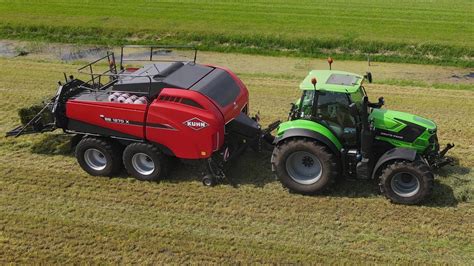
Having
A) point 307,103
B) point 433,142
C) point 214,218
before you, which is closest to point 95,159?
point 214,218

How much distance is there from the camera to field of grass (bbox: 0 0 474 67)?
834 inches

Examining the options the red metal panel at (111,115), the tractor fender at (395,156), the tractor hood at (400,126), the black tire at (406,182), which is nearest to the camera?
the black tire at (406,182)

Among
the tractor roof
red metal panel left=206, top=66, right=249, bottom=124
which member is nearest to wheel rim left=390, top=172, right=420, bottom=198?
the tractor roof

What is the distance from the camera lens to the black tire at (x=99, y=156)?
30.5 feet

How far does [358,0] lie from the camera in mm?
30688

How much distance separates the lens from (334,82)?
28.1 feet

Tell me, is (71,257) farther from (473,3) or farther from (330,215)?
(473,3)

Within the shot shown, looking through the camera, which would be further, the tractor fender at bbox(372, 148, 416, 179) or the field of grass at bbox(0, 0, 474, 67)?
the field of grass at bbox(0, 0, 474, 67)

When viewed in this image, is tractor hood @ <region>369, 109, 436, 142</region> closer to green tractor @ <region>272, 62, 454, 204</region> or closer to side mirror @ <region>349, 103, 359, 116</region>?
green tractor @ <region>272, 62, 454, 204</region>

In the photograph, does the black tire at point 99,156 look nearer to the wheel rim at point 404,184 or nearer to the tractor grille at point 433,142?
the wheel rim at point 404,184

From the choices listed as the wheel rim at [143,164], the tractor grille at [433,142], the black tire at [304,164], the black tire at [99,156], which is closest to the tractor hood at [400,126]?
the tractor grille at [433,142]

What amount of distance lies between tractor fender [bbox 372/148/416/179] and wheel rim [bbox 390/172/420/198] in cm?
28

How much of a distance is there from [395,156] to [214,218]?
3111mm

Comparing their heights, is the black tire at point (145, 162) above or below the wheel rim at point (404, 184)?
below
